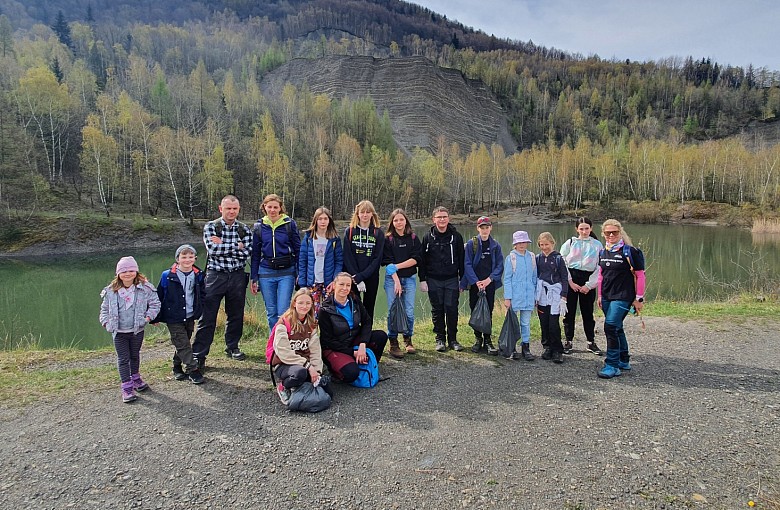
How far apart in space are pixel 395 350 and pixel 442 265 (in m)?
1.48

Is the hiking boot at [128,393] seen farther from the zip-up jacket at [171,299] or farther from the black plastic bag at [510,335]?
the black plastic bag at [510,335]

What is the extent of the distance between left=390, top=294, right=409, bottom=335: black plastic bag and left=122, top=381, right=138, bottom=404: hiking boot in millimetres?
3360

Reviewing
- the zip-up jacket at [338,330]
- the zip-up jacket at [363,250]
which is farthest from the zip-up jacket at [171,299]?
the zip-up jacket at [363,250]

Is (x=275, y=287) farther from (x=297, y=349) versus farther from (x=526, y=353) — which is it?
(x=526, y=353)

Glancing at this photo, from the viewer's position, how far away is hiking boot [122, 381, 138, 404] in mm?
4445

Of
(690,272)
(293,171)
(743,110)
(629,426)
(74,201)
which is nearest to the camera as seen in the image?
(629,426)

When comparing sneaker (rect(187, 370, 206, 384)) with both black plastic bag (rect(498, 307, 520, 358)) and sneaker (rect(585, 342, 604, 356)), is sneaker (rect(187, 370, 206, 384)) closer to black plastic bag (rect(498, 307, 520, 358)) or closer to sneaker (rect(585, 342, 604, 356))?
black plastic bag (rect(498, 307, 520, 358))

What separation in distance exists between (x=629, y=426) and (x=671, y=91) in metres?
151

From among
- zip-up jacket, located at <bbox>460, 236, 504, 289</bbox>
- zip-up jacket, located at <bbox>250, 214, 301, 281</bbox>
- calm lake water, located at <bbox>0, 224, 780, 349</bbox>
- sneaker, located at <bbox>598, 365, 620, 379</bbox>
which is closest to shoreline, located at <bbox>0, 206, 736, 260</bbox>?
calm lake water, located at <bbox>0, 224, 780, 349</bbox>

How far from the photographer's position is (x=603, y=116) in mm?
113938

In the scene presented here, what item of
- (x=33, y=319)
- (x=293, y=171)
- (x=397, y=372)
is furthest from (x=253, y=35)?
(x=397, y=372)

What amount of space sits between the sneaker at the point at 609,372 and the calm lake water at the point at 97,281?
16.1ft

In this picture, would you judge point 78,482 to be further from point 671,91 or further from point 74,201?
point 671,91

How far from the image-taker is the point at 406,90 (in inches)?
3123
